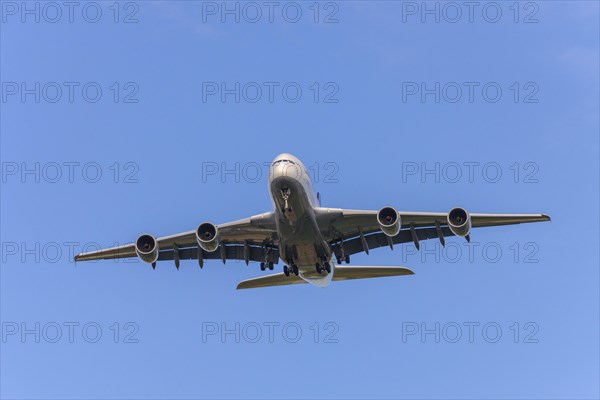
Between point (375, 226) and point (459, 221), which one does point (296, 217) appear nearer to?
point (375, 226)

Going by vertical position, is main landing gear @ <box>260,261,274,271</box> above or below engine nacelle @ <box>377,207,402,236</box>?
below

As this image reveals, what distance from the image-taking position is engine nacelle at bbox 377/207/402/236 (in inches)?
1670

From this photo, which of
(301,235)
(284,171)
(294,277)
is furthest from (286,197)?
(294,277)

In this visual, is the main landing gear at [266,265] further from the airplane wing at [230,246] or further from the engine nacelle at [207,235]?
the engine nacelle at [207,235]

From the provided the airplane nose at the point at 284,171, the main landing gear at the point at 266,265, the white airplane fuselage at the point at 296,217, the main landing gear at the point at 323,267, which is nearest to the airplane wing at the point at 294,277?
the main landing gear at the point at 266,265

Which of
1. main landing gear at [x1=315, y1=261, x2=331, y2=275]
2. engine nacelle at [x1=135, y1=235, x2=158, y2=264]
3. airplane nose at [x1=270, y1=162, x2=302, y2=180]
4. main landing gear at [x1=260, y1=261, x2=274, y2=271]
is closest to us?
airplane nose at [x1=270, y1=162, x2=302, y2=180]

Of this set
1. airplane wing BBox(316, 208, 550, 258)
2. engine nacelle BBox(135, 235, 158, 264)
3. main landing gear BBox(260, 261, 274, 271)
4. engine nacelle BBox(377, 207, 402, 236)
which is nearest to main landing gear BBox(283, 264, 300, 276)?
main landing gear BBox(260, 261, 274, 271)

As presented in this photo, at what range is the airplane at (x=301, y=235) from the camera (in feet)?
137

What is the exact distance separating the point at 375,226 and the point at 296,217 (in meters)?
4.56

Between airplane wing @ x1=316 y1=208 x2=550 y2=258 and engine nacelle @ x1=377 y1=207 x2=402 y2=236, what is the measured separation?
3.64 feet

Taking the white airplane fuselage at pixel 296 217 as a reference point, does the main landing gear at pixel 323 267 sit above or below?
below

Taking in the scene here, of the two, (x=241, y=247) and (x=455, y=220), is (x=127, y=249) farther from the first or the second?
(x=455, y=220)

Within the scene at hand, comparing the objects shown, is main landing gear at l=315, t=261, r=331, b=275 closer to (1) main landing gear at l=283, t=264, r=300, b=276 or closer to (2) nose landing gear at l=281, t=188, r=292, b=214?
(1) main landing gear at l=283, t=264, r=300, b=276

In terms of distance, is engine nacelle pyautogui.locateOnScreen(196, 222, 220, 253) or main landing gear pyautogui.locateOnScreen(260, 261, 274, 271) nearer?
engine nacelle pyautogui.locateOnScreen(196, 222, 220, 253)
